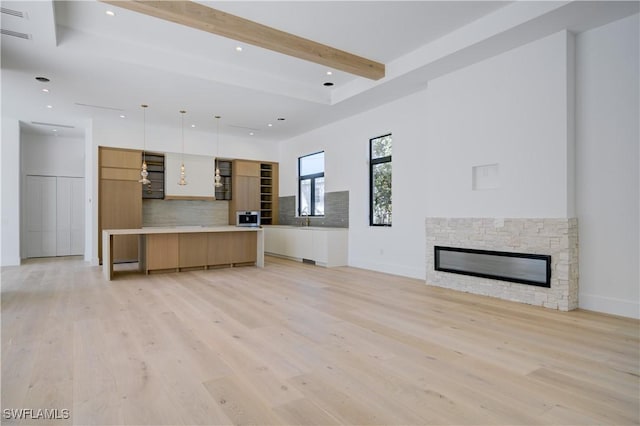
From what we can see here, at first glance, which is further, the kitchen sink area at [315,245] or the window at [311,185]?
the window at [311,185]

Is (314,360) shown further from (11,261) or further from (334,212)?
(11,261)

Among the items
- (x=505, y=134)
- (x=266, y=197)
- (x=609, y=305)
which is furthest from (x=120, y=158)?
(x=609, y=305)

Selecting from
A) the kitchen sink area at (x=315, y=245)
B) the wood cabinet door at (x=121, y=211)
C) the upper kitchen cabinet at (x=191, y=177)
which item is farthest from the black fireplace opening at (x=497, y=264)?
the wood cabinet door at (x=121, y=211)

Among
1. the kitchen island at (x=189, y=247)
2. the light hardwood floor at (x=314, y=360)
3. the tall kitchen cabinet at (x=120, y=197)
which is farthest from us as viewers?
the tall kitchen cabinet at (x=120, y=197)

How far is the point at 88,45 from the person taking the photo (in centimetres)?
450

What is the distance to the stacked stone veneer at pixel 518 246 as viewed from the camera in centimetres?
404

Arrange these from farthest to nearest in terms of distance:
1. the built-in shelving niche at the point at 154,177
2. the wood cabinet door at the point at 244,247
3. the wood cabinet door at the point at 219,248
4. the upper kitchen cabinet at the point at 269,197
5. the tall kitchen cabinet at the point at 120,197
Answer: the upper kitchen cabinet at the point at 269,197 → the built-in shelving niche at the point at 154,177 → the tall kitchen cabinet at the point at 120,197 → the wood cabinet door at the point at 244,247 → the wood cabinet door at the point at 219,248

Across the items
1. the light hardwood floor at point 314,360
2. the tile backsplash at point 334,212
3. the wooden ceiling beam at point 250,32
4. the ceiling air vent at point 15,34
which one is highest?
the wooden ceiling beam at point 250,32

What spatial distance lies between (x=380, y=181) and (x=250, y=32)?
368 centimetres

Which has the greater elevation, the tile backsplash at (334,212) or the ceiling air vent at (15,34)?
the ceiling air vent at (15,34)

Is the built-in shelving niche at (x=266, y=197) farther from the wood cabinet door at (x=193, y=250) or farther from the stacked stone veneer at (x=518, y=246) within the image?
the stacked stone veneer at (x=518, y=246)

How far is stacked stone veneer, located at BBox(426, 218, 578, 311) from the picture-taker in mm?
4039

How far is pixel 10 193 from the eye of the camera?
24.9ft

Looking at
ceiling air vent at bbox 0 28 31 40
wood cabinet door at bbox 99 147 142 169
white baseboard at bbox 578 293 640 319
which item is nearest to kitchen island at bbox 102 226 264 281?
wood cabinet door at bbox 99 147 142 169
